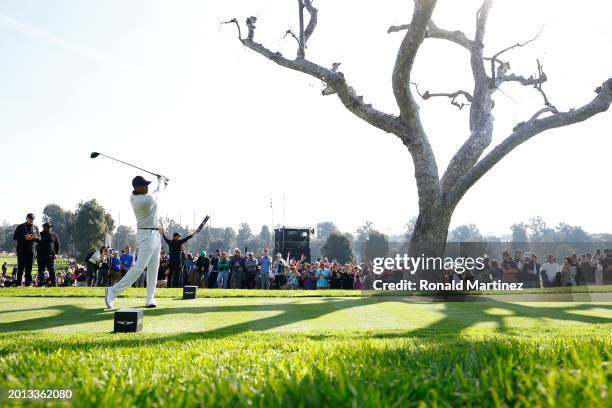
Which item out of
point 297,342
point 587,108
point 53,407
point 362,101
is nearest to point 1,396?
point 53,407

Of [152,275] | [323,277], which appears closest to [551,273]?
[323,277]

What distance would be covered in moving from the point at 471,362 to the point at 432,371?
1.13 ft

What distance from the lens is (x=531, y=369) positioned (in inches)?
99.0

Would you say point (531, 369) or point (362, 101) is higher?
point (362, 101)

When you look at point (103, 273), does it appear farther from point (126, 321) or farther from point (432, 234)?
point (126, 321)

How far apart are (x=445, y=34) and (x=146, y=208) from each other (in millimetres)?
13750

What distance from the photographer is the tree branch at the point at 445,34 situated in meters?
19.0

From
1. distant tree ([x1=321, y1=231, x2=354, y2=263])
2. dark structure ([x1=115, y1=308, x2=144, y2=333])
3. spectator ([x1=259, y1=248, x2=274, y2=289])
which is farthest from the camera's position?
distant tree ([x1=321, y1=231, x2=354, y2=263])

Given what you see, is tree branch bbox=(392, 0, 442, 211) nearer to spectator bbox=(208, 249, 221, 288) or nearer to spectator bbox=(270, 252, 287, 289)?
spectator bbox=(270, 252, 287, 289)

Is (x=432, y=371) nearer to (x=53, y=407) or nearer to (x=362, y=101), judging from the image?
(x=53, y=407)

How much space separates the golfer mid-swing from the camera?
10141 mm

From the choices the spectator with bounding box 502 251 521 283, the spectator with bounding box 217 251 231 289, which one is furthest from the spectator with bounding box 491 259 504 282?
the spectator with bounding box 217 251 231 289

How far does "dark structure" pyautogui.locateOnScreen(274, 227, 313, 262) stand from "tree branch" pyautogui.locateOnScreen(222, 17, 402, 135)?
55.3 ft

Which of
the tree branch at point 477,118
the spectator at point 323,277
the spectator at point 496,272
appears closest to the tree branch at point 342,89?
the tree branch at point 477,118
